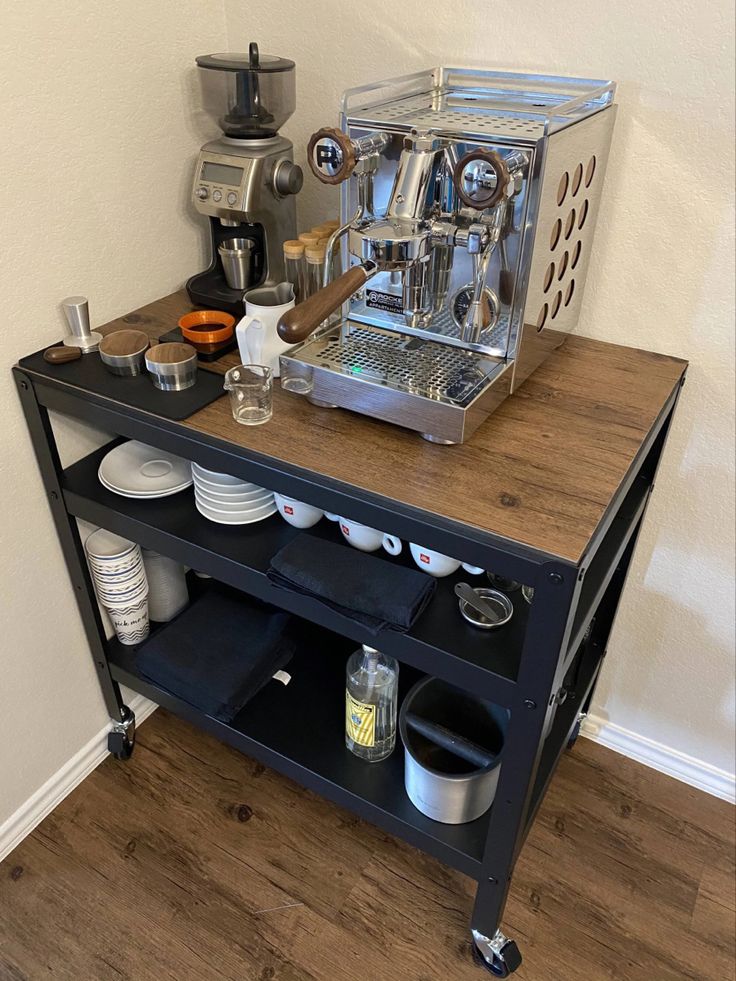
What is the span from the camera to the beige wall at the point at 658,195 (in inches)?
41.2

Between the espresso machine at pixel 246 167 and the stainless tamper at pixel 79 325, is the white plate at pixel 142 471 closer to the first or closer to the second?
the stainless tamper at pixel 79 325

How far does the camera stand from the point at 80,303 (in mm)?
1170

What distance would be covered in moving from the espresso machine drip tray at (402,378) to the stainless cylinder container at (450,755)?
1.67 ft

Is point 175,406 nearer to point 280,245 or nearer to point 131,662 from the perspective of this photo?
point 280,245

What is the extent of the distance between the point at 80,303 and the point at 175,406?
254mm

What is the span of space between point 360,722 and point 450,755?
17 cm

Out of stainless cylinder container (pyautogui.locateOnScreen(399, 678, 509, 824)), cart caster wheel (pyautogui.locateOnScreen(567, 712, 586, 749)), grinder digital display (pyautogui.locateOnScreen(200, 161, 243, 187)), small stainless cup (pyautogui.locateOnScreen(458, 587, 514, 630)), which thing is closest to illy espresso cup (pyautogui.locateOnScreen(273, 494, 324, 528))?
small stainless cup (pyautogui.locateOnScreen(458, 587, 514, 630))

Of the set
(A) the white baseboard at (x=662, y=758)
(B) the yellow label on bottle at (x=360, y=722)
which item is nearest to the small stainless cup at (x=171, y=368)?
(B) the yellow label on bottle at (x=360, y=722)

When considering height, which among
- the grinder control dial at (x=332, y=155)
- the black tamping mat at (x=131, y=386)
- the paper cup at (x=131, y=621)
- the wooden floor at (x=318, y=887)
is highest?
the grinder control dial at (x=332, y=155)

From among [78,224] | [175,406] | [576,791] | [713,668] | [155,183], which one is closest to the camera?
[175,406]

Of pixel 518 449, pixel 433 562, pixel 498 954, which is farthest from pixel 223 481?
pixel 498 954

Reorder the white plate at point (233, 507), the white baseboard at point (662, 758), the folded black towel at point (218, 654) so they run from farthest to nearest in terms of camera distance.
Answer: the white baseboard at point (662, 758), the folded black towel at point (218, 654), the white plate at point (233, 507)

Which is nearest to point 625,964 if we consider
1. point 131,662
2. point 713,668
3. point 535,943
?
point 535,943

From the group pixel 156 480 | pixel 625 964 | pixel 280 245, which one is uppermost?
pixel 280 245
